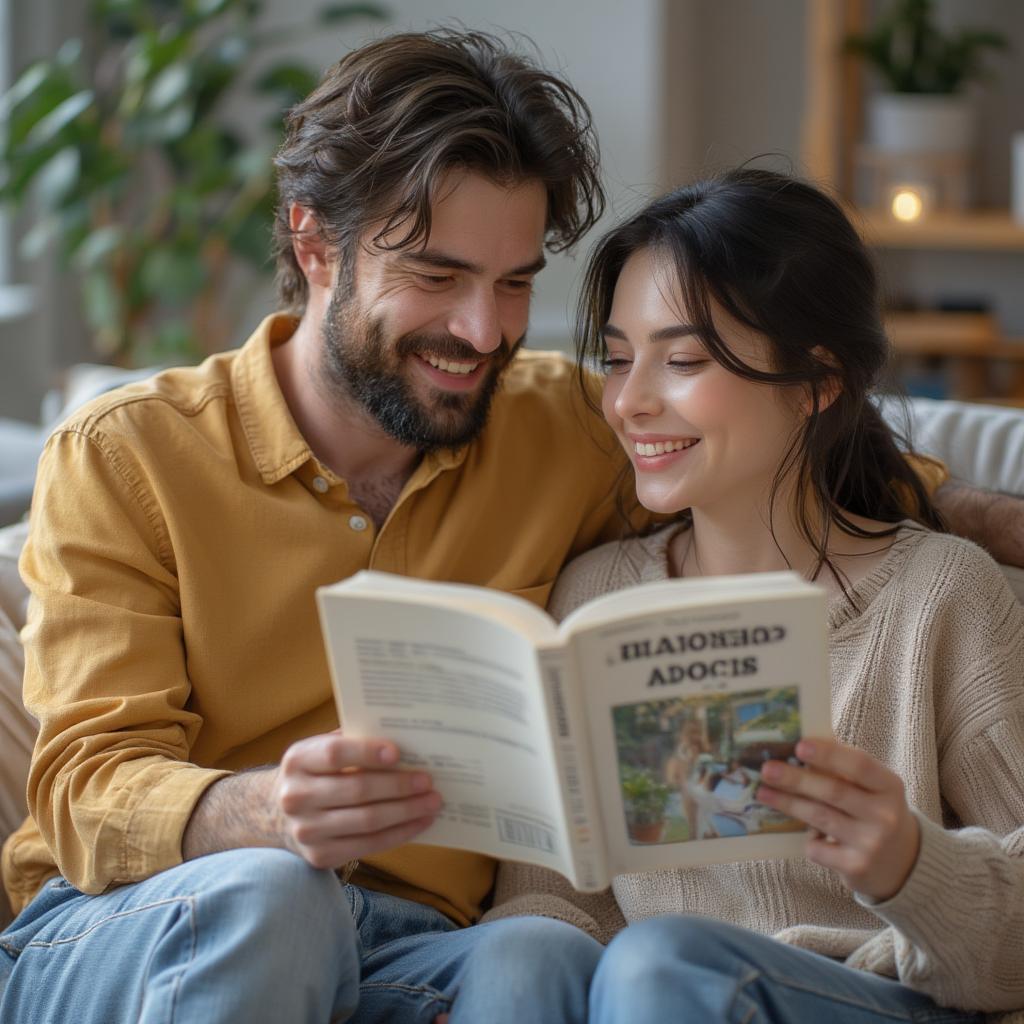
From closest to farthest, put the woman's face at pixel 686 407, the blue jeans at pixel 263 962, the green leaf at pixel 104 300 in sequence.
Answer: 1. the blue jeans at pixel 263 962
2. the woman's face at pixel 686 407
3. the green leaf at pixel 104 300

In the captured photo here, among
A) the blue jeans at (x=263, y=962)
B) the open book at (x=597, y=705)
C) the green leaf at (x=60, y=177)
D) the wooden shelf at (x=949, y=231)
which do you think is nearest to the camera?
the open book at (x=597, y=705)

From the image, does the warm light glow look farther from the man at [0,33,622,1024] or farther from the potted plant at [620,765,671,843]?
the potted plant at [620,765,671,843]

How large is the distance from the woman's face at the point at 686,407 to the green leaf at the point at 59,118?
231 cm

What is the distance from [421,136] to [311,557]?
1.53 ft

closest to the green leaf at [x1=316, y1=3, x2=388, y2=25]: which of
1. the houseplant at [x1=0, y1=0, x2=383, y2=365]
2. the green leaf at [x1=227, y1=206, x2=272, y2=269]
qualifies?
the houseplant at [x1=0, y1=0, x2=383, y2=365]

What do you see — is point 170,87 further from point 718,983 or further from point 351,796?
point 718,983

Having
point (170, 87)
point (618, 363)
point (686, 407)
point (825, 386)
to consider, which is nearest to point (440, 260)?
point (618, 363)

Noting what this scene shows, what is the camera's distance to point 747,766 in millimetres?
1168

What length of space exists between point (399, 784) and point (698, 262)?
0.63 m

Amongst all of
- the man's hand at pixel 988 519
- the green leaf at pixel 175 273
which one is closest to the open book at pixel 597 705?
the man's hand at pixel 988 519

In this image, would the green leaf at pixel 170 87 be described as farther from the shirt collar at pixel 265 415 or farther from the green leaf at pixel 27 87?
the shirt collar at pixel 265 415

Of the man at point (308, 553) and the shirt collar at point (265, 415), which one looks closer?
the man at point (308, 553)

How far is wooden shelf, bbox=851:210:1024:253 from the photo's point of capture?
11.3ft

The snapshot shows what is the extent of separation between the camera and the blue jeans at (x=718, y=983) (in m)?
1.18
